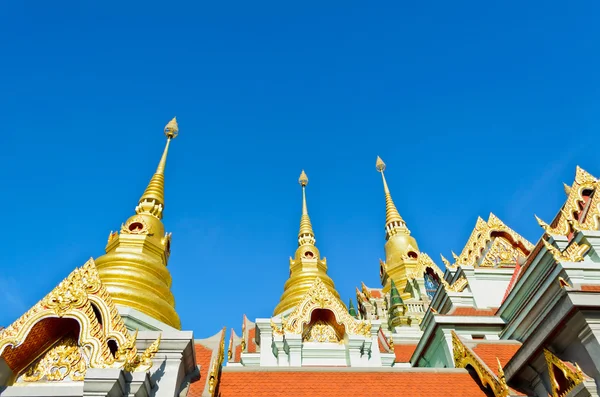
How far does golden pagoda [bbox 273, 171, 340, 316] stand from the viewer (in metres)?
24.8

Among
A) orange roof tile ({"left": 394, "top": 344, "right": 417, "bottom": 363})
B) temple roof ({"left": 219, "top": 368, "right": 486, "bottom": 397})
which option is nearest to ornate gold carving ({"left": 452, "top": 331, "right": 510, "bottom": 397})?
temple roof ({"left": 219, "top": 368, "right": 486, "bottom": 397})

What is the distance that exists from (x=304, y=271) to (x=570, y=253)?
16948mm

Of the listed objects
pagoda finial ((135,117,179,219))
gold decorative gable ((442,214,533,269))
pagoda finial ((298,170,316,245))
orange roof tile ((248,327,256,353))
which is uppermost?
pagoda finial ((298,170,316,245))

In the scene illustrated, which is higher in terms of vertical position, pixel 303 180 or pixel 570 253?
pixel 303 180

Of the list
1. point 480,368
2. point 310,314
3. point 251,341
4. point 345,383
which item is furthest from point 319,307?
point 480,368

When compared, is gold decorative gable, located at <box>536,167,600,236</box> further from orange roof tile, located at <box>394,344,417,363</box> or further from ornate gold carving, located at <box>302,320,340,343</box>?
orange roof tile, located at <box>394,344,417,363</box>

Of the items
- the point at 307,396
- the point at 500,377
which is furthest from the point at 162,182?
the point at 500,377

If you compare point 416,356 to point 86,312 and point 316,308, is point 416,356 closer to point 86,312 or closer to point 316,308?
point 316,308

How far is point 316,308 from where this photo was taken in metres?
15.7

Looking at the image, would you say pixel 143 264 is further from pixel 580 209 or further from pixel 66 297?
pixel 580 209

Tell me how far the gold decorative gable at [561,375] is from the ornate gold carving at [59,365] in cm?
721

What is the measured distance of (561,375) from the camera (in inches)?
321

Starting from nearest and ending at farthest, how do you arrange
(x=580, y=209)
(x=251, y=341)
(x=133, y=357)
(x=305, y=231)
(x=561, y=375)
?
(x=133, y=357) < (x=561, y=375) < (x=580, y=209) < (x=251, y=341) < (x=305, y=231)

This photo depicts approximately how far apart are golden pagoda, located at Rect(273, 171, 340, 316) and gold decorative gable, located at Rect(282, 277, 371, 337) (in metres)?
6.15
